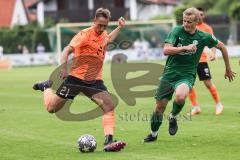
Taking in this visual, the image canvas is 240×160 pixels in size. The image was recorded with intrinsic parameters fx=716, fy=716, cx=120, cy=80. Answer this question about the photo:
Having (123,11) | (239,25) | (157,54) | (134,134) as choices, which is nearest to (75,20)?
(123,11)

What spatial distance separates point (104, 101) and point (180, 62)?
147 cm

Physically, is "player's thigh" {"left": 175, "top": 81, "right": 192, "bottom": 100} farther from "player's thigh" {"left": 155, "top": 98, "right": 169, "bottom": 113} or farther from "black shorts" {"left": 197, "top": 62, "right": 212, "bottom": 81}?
"black shorts" {"left": 197, "top": 62, "right": 212, "bottom": 81}

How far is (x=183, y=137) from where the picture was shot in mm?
12758

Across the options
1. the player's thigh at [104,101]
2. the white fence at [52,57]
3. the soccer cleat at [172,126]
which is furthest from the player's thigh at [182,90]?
the white fence at [52,57]

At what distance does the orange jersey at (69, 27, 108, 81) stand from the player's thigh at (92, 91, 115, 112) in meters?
0.30

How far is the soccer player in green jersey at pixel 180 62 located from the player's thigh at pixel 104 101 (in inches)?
37.9

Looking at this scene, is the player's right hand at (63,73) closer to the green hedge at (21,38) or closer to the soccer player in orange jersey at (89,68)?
the soccer player in orange jersey at (89,68)

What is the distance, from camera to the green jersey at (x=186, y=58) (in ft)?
39.1

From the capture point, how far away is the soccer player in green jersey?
1174cm

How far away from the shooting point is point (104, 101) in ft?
38.6

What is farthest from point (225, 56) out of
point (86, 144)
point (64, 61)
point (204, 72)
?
point (204, 72)

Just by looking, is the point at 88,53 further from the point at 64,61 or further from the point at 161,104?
the point at 161,104

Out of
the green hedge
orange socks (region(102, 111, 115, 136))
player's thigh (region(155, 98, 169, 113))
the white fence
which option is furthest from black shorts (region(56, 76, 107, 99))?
the green hedge

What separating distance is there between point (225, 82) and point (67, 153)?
16802 millimetres
